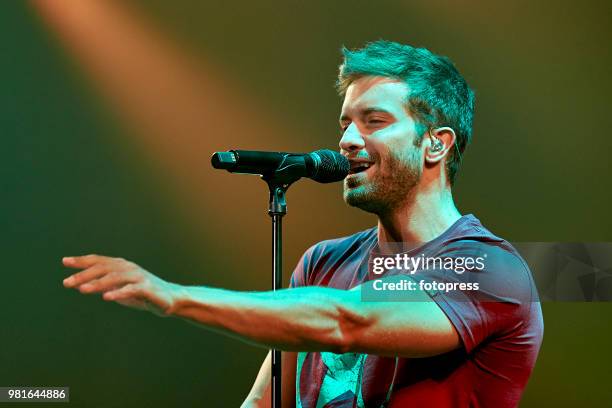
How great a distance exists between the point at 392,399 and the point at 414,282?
32cm

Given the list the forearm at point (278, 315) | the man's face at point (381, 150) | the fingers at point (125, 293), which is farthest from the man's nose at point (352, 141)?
the fingers at point (125, 293)

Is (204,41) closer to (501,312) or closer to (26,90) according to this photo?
(26,90)

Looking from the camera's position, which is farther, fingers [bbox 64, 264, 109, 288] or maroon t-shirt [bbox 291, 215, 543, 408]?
maroon t-shirt [bbox 291, 215, 543, 408]

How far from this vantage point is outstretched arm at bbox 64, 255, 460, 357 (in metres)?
1.35

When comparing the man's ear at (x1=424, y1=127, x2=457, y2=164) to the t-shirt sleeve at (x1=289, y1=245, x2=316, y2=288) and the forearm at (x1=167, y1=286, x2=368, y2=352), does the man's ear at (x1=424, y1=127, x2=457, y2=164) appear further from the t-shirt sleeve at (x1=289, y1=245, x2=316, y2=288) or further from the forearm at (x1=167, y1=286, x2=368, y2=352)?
the forearm at (x1=167, y1=286, x2=368, y2=352)

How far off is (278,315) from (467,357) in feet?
2.07

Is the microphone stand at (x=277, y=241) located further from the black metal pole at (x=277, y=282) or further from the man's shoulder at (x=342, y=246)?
the man's shoulder at (x=342, y=246)

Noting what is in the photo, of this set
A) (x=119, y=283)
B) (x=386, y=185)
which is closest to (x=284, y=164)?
(x=386, y=185)

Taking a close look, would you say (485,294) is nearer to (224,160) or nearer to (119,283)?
(224,160)

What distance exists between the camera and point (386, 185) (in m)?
2.28

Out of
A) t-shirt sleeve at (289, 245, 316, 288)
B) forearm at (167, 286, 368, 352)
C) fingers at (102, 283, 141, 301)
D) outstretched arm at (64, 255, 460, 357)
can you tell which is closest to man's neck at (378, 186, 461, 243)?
t-shirt sleeve at (289, 245, 316, 288)

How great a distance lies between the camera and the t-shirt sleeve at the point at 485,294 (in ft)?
6.02

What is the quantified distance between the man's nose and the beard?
0.07 meters

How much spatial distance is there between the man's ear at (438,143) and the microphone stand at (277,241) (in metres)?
0.62
